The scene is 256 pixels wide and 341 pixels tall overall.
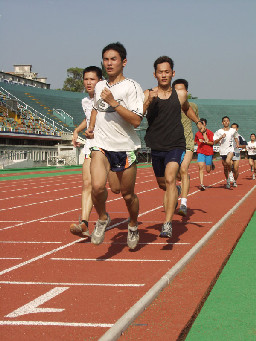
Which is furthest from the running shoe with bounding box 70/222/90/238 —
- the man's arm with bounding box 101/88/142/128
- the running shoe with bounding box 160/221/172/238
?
the man's arm with bounding box 101/88/142/128

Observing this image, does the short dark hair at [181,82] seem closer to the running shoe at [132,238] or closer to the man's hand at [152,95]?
the man's hand at [152,95]

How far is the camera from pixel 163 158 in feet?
26.4

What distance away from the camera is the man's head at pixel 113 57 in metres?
6.49

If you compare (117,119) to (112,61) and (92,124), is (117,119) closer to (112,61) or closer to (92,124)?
(112,61)

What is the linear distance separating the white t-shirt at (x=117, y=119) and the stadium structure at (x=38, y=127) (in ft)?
108

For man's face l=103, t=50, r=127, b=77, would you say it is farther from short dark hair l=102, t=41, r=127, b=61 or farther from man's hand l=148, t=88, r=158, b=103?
man's hand l=148, t=88, r=158, b=103

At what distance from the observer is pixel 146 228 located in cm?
924

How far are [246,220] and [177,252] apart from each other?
298 centimetres

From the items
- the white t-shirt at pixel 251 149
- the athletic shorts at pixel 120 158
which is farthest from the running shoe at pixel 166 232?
the white t-shirt at pixel 251 149

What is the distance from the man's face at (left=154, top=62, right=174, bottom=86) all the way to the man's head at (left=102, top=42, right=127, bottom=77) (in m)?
1.43

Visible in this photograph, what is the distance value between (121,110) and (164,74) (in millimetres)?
1923

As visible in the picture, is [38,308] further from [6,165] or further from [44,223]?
[6,165]

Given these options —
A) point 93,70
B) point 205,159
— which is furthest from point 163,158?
point 205,159

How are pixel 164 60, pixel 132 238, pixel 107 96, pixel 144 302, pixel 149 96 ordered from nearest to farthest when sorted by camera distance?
pixel 144 302, pixel 107 96, pixel 132 238, pixel 149 96, pixel 164 60
